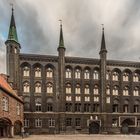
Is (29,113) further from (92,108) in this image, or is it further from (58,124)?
(92,108)

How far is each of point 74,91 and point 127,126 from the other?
1787 centimetres

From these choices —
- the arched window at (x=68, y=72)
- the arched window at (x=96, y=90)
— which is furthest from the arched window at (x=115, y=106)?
the arched window at (x=68, y=72)

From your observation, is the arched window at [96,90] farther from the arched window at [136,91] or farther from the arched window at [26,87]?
the arched window at [26,87]

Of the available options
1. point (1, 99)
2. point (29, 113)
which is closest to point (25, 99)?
point (29, 113)

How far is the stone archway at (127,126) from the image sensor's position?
6825 cm

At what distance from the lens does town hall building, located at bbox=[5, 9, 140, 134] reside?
63406 mm

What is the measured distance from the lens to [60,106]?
6438 centimetres

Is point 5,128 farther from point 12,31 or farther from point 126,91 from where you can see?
point 126,91

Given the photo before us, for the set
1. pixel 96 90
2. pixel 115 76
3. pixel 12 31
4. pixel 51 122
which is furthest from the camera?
pixel 115 76

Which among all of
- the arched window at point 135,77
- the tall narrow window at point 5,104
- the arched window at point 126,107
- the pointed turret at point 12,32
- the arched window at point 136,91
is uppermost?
the pointed turret at point 12,32

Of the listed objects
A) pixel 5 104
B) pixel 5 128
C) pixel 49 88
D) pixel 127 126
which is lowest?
pixel 127 126

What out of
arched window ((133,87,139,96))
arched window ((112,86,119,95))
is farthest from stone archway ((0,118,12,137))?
arched window ((133,87,139,96))

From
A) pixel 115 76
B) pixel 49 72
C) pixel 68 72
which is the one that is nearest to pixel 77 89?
pixel 68 72

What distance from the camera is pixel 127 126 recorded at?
69125 mm
